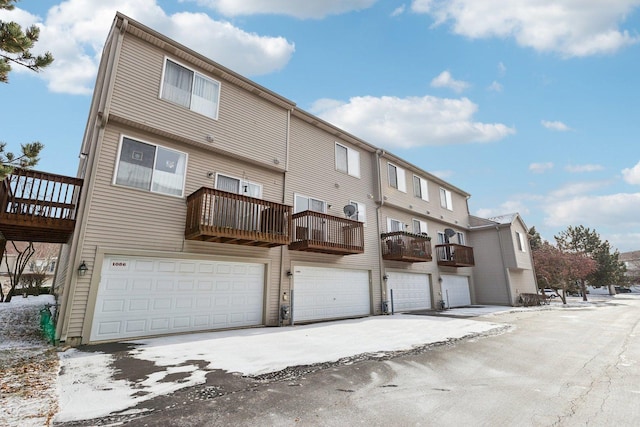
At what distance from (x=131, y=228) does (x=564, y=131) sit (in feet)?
68.2

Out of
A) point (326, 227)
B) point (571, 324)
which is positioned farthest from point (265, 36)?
point (571, 324)

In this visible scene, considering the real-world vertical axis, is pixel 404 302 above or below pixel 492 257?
below

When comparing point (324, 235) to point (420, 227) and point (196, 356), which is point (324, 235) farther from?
point (420, 227)

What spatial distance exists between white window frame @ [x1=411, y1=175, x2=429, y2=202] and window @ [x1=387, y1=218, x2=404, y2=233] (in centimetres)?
277

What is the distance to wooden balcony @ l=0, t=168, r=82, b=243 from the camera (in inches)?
270

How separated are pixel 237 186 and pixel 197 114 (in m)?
2.61

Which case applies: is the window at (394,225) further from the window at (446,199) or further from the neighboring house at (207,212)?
the window at (446,199)

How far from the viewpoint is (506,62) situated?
12.1 metres

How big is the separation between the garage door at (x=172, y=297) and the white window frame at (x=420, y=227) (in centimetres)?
1107

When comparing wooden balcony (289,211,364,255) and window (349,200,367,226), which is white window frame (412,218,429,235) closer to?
window (349,200,367,226)

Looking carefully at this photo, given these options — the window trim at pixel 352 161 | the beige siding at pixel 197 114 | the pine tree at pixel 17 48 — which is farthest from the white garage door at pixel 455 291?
the pine tree at pixel 17 48

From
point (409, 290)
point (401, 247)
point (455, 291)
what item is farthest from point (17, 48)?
point (455, 291)

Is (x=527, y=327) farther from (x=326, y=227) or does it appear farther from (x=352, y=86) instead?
(x=352, y=86)

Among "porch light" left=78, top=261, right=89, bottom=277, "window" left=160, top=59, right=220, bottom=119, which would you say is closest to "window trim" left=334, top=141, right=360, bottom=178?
"window" left=160, top=59, right=220, bottom=119
